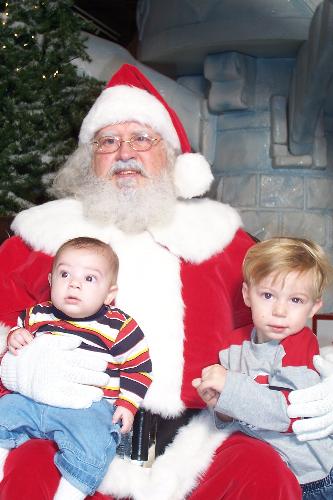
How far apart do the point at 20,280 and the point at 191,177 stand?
2.04 feet

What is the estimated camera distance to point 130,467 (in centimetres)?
162

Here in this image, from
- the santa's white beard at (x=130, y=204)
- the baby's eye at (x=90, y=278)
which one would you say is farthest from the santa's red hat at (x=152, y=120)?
the baby's eye at (x=90, y=278)

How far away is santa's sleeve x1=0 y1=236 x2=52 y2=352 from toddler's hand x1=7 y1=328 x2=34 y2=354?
1.04 ft

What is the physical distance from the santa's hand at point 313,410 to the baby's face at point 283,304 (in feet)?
0.50

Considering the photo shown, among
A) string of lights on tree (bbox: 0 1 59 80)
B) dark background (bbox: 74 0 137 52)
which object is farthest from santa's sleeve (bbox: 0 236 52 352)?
dark background (bbox: 74 0 137 52)

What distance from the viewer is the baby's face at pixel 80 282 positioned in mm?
1575

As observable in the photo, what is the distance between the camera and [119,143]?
6.86ft

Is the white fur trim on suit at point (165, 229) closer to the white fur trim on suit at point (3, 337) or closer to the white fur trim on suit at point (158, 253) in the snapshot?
the white fur trim on suit at point (158, 253)

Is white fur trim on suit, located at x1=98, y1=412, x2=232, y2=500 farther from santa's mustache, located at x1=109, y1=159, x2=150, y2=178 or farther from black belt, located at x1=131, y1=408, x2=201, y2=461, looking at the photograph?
santa's mustache, located at x1=109, y1=159, x2=150, y2=178

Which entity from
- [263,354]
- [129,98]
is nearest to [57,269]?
[263,354]

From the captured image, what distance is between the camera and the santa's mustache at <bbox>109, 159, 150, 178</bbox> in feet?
6.67

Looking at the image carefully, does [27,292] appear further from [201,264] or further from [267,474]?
[267,474]

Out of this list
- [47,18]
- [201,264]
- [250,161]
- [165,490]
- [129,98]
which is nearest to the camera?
[165,490]

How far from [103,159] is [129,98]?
27 centimetres
